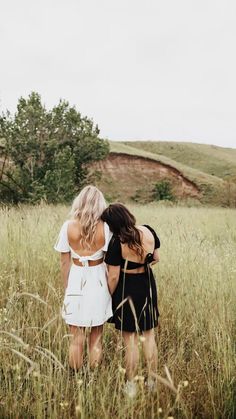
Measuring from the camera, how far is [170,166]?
40.3m

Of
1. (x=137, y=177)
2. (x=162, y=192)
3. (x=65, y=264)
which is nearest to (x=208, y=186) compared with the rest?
(x=137, y=177)

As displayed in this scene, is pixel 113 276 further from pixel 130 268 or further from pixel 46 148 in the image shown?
pixel 46 148

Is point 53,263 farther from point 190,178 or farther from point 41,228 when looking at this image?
point 190,178

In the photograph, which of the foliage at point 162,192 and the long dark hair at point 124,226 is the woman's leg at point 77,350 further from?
the foliage at point 162,192

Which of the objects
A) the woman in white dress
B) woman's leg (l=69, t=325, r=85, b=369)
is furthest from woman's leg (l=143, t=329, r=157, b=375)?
woman's leg (l=69, t=325, r=85, b=369)

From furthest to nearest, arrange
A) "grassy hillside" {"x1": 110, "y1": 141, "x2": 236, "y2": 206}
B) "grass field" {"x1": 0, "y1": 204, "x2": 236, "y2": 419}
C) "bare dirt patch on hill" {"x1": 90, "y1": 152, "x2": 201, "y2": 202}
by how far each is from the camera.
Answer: "bare dirt patch on hill" {"x1": 90, "y1": 152, "x2": 201, "y2": 202} < "grassy hillside" {"x1": 110, "y1": 141, "x2": 236, "y2": 206} < "grass field" {"x1": 0, "y1": 204, "x2": 236, "y2": 419}

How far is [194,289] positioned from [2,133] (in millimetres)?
16145

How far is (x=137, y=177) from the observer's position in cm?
3912

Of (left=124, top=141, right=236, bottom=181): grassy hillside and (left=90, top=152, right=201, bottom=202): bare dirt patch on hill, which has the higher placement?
(left=124, top=141, right=236, bottom=181): grassy hillside

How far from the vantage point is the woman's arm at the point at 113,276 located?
10.8 feet

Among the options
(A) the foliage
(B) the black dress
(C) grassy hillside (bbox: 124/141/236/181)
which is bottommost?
(A) the foliage

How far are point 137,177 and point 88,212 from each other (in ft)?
118

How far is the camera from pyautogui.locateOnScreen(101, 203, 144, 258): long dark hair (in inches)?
129

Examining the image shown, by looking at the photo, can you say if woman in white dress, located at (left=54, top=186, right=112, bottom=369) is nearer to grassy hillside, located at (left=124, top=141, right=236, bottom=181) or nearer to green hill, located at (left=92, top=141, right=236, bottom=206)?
green hill, located at (left=92, top=141, right=236, bottom=206)
